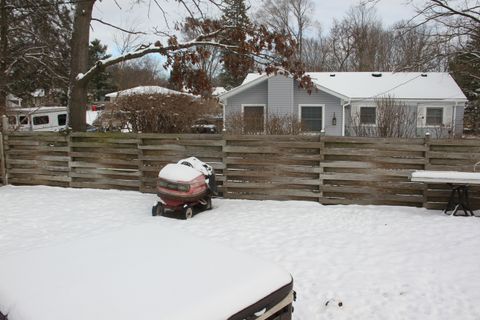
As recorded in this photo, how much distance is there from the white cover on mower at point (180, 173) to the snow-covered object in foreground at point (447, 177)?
3.52 m

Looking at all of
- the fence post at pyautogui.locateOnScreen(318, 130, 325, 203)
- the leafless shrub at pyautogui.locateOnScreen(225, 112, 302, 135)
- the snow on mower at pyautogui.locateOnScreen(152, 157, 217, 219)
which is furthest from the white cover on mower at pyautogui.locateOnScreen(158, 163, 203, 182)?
the leafless shrub at pyautogui.locateOnScreen(225, 112, 302, 135)

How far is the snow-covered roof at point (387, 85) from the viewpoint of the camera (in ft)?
61.4

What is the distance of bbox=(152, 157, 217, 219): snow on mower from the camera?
21.4ft

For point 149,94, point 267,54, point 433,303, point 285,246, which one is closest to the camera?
point 433,303

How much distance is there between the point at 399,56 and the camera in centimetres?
3909

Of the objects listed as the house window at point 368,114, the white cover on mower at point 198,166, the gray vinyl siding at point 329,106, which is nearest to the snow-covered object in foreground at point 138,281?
the white cover on mower at point 198,166

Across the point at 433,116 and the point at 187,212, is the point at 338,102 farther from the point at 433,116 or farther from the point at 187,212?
the point at 187,212

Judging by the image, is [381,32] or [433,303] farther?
[381,32]

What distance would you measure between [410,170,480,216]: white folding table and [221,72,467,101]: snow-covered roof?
11684 millimetres

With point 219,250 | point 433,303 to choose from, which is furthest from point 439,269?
point 219,250

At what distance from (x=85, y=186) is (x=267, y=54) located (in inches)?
191

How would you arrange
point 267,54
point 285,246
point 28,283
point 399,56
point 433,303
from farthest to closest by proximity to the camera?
1. point 399,56
2. point 267,54
3. point 285,246
4. point 433,303
5. point 28,283

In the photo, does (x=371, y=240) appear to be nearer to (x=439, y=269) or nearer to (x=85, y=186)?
(x=439, y=269)

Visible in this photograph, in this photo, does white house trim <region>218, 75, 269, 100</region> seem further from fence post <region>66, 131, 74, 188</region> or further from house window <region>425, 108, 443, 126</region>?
fence post <region>66, 131, 74, 188</region>
